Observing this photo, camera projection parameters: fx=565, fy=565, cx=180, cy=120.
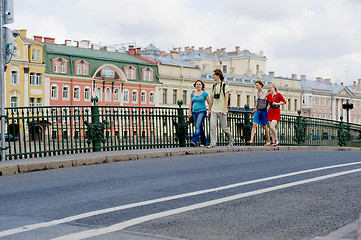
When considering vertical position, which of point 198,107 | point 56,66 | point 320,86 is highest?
point 56,66

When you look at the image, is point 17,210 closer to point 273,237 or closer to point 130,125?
point 273,237

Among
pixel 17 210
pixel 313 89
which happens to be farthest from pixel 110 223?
pixel 313 89

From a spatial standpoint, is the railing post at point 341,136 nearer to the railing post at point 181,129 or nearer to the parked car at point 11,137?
the railing post at point 181,129

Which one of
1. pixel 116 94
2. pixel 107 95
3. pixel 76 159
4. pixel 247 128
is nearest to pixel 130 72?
pixel 116 94

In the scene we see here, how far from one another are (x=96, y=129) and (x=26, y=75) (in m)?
57.6

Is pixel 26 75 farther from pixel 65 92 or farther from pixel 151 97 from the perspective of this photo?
pixel 151 97

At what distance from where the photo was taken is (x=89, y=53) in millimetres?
78562

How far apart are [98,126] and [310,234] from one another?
992 centimetres

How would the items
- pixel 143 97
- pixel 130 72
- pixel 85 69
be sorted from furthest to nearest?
pixel 143 97 < pixel 130 72 < pixel 85 69

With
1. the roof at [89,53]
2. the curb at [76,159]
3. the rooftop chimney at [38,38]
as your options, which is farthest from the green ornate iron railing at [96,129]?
the rooftop chimney at [38,38]

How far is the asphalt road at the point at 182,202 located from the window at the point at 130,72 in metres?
71.4

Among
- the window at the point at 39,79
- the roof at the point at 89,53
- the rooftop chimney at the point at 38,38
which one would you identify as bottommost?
the window at the point at 39,79

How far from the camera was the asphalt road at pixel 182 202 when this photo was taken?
530cm

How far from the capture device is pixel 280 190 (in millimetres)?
7660
